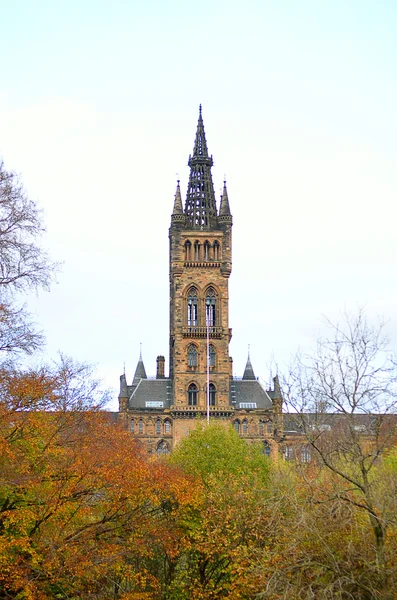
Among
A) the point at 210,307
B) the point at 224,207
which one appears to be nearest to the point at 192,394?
the point at 210,307

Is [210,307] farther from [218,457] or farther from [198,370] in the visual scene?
[218,457]

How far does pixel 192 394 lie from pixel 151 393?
557 centimetres

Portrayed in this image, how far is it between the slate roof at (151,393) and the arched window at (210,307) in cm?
881

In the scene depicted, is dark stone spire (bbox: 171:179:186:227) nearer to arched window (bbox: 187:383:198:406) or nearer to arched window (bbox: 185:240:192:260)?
arched window (bbox: 185:240:192:260)

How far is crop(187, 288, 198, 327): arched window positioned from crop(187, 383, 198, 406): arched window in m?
6.76

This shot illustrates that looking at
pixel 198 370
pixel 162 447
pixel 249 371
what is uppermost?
pixel 249 371

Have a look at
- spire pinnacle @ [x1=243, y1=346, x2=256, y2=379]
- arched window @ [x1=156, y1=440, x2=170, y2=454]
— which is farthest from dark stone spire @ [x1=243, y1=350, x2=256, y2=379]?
arched window @ [x1=156, y1=440, x2=170, y2=454]

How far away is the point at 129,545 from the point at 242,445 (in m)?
20.8

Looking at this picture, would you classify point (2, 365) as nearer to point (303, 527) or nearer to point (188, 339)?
point (303, 527)

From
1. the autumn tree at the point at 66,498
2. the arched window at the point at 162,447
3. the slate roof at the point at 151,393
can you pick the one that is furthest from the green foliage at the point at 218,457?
the slate roof at the point at 151,393

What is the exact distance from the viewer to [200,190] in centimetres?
9975

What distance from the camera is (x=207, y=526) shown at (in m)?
33.2

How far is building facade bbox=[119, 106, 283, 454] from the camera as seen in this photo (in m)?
90.9

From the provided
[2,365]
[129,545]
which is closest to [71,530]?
[129,545]
